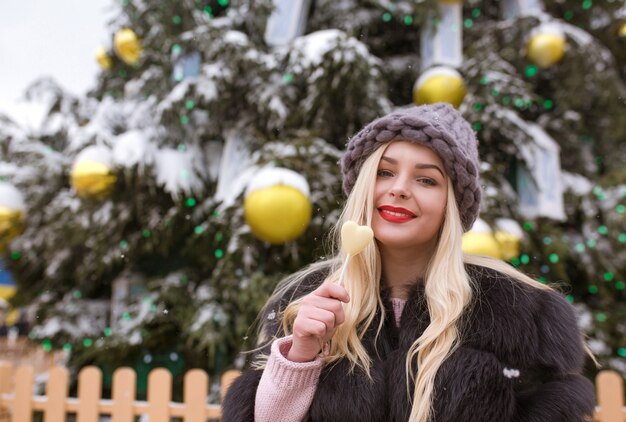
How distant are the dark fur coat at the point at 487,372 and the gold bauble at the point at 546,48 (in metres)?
3.35

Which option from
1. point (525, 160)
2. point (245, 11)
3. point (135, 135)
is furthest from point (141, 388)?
point (525, 160)

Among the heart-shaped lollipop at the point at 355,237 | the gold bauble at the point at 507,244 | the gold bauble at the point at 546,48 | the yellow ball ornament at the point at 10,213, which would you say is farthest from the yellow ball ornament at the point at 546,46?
the yellow ball ornament at the point at 10,213

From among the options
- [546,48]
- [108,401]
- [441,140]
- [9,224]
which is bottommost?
[108,401]

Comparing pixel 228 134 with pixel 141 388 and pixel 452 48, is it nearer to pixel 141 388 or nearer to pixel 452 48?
pixel 452 48

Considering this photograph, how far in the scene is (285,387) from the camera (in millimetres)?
1239

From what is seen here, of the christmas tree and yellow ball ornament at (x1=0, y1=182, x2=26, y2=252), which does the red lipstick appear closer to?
the christmas tree

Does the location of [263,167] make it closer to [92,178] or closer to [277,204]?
[277,204]

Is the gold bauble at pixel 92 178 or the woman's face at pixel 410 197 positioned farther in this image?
the gold bauble at pixel 92 178

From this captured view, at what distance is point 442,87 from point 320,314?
120 inches

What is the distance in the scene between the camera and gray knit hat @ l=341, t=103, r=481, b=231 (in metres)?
1.34

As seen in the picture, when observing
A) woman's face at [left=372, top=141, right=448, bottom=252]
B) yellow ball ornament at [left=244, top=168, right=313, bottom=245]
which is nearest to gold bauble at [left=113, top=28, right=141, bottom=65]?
yellow ball ornament at [left=244, top=168, right=313, bottom=245]

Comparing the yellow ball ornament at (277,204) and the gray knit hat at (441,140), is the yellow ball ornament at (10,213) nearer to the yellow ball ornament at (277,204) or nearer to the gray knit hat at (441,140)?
the yellow ball ornament at (277,204)

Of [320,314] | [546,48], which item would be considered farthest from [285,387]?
[546,48]

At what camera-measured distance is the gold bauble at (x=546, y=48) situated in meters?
4.06
